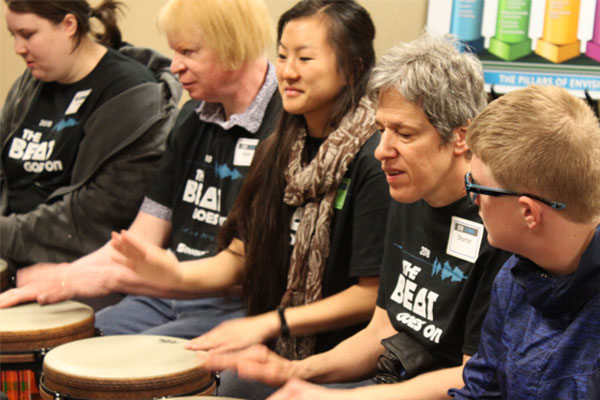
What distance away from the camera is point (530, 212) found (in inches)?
49.1

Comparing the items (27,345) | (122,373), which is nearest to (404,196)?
(122,373)

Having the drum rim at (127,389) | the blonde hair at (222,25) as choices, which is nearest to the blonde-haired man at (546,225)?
the drum rim at (127,389)

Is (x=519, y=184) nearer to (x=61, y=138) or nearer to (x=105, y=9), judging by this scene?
(x=61, y=138)

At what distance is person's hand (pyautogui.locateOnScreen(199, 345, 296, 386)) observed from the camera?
1.66 m

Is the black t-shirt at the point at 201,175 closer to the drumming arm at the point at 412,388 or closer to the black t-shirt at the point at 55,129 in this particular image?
the black t-shirt at the point at 55,129

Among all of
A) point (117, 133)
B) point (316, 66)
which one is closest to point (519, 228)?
point (316, 66)

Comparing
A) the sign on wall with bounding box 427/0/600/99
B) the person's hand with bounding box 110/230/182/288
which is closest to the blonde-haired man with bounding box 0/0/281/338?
the person's hand with bounding box 110/230/182/288

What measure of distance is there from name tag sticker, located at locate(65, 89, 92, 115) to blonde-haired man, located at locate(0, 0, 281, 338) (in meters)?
0.54

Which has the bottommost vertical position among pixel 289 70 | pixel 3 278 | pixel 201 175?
pixel 3 278

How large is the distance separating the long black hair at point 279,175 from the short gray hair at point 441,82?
0.38m

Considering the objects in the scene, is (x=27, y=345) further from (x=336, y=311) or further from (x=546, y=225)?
(x=546, y=225)

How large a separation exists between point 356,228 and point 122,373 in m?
0.67

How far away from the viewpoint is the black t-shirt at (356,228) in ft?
6.36

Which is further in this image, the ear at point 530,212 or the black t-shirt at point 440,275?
the black t-shirt at point 440,275
